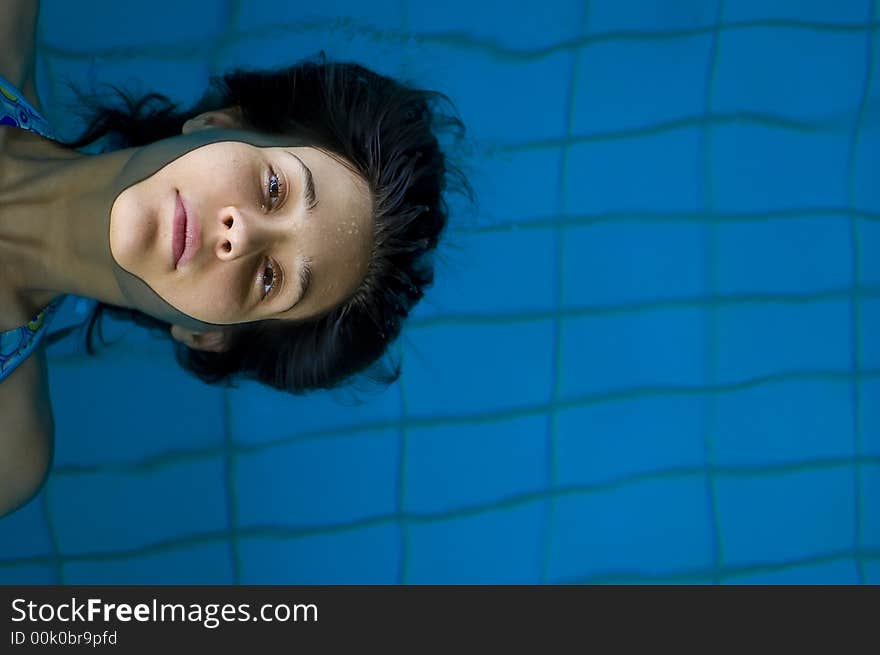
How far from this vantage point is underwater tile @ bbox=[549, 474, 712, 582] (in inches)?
62.1

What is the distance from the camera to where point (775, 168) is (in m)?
1.57

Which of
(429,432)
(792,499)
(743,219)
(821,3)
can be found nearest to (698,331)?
(743,219)

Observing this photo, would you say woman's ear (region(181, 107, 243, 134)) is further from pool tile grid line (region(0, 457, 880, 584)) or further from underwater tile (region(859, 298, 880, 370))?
underwater tile (region(859, 298, 880, 370))

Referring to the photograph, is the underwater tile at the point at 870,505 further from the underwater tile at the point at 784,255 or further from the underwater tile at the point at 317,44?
the underwater tile at the point at 317,44

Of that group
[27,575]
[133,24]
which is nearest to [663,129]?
[133,24]

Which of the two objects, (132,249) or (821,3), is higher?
(821,3)

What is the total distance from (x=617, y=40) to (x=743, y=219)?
0.40 metres

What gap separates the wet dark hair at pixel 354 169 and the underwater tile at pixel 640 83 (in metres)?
0.45

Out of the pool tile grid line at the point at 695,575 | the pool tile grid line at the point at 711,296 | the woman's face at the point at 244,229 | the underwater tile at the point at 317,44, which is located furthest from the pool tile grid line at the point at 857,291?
the woman's face at the point at 244,229

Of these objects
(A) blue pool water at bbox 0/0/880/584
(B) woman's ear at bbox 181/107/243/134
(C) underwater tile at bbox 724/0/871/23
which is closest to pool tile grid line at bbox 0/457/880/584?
(A) blue pool water at bbox 0/0/880/584

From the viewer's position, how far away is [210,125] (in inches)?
36.4

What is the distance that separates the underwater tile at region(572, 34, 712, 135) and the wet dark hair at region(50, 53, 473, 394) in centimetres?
45
